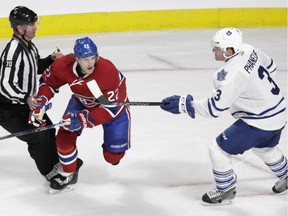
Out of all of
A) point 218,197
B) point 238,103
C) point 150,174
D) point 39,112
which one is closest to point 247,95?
point 238,103

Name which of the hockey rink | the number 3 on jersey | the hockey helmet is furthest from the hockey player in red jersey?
the number 3 on jersey

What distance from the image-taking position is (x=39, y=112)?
108 inches

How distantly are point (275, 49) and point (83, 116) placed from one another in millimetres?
3919

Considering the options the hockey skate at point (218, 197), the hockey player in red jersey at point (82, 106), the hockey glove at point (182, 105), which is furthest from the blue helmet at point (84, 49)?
the hockey skate at point (218, 197)

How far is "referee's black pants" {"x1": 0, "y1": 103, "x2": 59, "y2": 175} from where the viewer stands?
9.50ft

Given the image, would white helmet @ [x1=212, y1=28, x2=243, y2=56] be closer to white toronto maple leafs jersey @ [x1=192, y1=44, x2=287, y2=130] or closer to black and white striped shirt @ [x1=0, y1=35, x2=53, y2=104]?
white toronto maple leafs jersey @ [x1=192, y1=44, x2=287, y2=130]

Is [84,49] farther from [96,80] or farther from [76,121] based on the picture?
[76,121]

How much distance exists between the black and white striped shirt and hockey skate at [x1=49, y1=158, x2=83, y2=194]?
39cm

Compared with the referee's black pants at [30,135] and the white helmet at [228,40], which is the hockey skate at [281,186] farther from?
the referee's black pants at [30,135]

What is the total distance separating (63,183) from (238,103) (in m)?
0.90

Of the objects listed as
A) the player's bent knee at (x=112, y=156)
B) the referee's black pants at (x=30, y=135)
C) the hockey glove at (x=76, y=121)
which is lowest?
the player's bent knee at (x=112, y=156)

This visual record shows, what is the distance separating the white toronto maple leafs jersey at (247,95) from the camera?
248cm

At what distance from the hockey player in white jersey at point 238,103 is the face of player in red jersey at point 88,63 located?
0.36 metres

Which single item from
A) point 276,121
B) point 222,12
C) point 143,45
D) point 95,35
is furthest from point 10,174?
point 222,12
